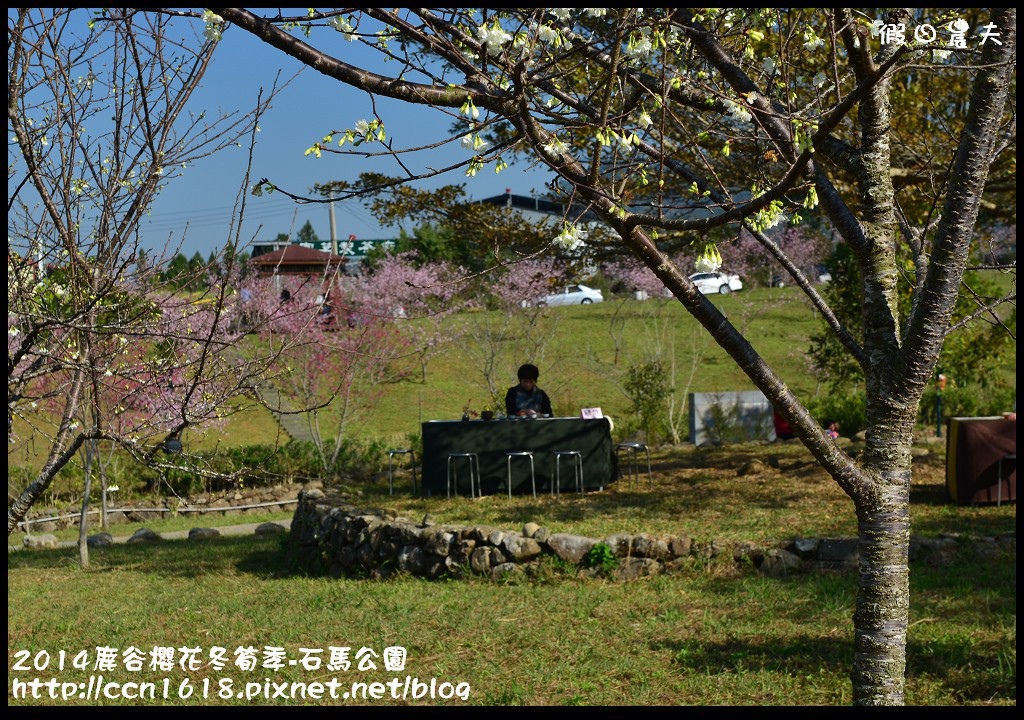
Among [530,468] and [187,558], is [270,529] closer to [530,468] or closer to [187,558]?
[187,558]

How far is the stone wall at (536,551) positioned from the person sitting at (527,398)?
256cm

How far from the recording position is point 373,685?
4.57 metres

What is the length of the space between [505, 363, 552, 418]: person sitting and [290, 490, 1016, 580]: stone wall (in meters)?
2.56

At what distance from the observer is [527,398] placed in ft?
33.9

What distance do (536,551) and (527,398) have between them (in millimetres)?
3497

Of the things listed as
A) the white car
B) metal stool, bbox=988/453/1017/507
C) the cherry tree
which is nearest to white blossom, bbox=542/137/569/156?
the cherry tree

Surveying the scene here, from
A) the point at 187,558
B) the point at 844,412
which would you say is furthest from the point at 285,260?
the point at 844,412

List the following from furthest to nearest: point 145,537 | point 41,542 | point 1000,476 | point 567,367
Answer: point 567,367, point 41,542, point 145,537, point 1000,476

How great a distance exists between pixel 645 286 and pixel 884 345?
26.3 metres

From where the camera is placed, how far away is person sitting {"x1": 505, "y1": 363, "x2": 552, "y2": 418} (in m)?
10.2

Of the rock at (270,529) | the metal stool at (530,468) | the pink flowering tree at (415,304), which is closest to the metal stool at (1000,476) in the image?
the metal stool at (530,468)

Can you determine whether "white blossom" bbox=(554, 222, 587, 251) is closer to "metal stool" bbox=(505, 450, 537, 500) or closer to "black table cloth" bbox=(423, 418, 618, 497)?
"metal stool" bbox=(505, 450, 537, 500)

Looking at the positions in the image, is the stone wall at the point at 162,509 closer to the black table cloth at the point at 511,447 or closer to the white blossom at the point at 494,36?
the black table cloth at the point at 511,447

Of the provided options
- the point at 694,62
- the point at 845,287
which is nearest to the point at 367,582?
the point at 694,62
